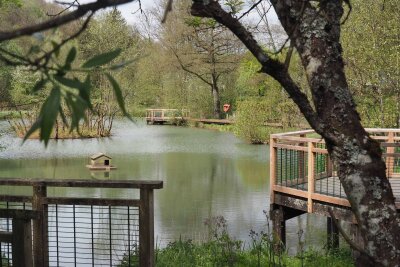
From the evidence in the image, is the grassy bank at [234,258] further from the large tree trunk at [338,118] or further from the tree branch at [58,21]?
the tree branch at [58,21]

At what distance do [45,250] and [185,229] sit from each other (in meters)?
4.50

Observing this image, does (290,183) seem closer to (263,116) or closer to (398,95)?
(398,95)

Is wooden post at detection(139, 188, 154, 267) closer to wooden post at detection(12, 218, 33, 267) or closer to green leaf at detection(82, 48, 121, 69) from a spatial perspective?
wooden post at detection(12, 218, 33, 267)

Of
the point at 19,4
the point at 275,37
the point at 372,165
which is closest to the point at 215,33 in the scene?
the point at 275,37

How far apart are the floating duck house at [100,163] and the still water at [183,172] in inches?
9.6

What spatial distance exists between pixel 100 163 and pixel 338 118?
1152cm

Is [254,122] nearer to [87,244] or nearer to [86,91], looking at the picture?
[87,244]

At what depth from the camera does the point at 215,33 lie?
2320cm

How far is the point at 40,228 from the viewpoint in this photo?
302 cm

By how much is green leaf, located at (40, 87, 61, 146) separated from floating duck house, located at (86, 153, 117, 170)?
12.0m

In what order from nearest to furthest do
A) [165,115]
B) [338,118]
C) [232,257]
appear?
[338,118] < [232,257] < [165,115]

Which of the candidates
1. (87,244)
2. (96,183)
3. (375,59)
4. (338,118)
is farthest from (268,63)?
(375,59)

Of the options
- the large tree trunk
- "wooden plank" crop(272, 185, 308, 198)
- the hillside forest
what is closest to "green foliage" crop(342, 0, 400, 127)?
the hillside forest

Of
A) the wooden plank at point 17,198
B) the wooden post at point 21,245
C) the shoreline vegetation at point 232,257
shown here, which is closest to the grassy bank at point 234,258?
the shoreline vegetation at point 232,257
